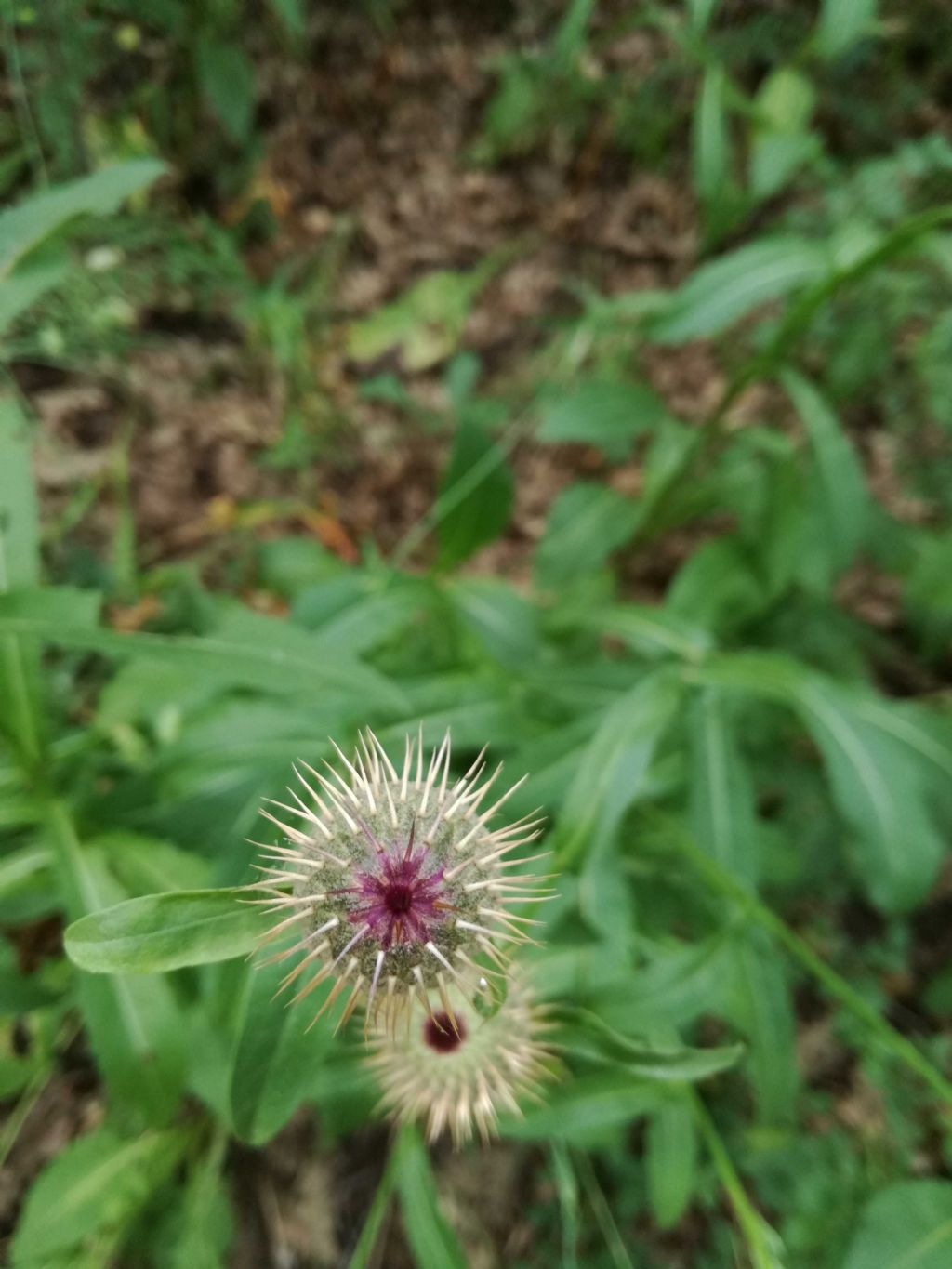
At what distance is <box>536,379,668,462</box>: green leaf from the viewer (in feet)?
10.2

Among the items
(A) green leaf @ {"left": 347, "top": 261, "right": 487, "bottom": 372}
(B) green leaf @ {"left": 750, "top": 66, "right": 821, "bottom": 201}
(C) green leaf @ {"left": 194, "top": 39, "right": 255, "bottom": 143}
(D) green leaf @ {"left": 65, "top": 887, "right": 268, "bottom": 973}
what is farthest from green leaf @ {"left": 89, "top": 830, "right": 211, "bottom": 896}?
(C) green leaf @ {"left": 194, "top": 39, "right": 255, "bottom": 143}

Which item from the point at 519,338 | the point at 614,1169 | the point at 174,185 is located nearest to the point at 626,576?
the point at 519,338

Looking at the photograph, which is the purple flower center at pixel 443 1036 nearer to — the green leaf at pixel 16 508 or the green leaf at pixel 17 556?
the green leaf at pixel 17 556

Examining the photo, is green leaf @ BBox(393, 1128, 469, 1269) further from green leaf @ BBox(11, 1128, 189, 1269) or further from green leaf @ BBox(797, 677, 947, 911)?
green leaf @ BBox(797, 677, 947, 911)

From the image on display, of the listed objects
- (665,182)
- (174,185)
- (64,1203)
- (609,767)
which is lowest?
(64,1203)

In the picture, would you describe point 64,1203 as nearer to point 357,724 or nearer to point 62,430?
point 357,724

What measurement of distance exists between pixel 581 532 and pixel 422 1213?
238 centimetres

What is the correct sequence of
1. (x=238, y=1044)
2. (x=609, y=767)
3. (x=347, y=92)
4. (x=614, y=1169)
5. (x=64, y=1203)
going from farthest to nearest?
(x=347, y=92)
(x=614, y=1169)
(x=64, y=1203)
(x=609, y=767)
(x=238, y=1044)

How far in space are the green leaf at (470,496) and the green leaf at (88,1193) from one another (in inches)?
81.6

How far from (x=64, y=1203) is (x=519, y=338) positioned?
3798 millimetres

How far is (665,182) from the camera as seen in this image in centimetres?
418

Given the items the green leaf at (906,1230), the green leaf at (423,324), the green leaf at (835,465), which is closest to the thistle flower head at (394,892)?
the green leaf at (906,1230)

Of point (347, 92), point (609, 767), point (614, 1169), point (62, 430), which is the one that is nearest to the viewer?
point (609, 767)

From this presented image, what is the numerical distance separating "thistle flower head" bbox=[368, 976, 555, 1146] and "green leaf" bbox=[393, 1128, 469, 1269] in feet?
1.32
